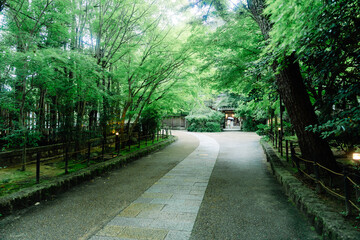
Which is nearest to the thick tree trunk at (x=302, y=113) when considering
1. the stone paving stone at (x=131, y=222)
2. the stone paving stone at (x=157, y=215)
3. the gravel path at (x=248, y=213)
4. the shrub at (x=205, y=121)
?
the gravel path at (x=248, y=213)

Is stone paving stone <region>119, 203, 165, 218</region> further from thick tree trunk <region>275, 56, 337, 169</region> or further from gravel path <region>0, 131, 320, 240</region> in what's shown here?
thick tree trunk <region>275, 56, 337, 169</region>

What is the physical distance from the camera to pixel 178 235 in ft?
10.6

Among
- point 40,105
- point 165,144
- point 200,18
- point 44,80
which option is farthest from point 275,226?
point 165,144

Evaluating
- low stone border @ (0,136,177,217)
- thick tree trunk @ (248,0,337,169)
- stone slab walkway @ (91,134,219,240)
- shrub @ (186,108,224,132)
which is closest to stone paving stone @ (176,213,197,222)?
stone slab walkway @ (91,134,219,240)

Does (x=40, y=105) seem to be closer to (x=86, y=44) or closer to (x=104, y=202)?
(x=86, y=44)

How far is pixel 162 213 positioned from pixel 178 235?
34.6 inches

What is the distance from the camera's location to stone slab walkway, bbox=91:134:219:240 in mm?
3289

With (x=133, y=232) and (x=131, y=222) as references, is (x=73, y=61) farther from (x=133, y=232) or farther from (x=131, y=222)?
(x=133, y=232)

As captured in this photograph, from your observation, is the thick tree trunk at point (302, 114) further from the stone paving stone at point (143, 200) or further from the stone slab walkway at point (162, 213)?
the stone paving stone at point (143, 200)

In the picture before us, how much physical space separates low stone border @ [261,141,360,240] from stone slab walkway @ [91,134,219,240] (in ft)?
6.73

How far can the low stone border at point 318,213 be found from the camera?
270 cm

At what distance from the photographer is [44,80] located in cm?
582

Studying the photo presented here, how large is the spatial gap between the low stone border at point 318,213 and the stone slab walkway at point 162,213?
2051 millimetres

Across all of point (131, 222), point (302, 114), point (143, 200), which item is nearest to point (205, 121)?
point (302, 114)
